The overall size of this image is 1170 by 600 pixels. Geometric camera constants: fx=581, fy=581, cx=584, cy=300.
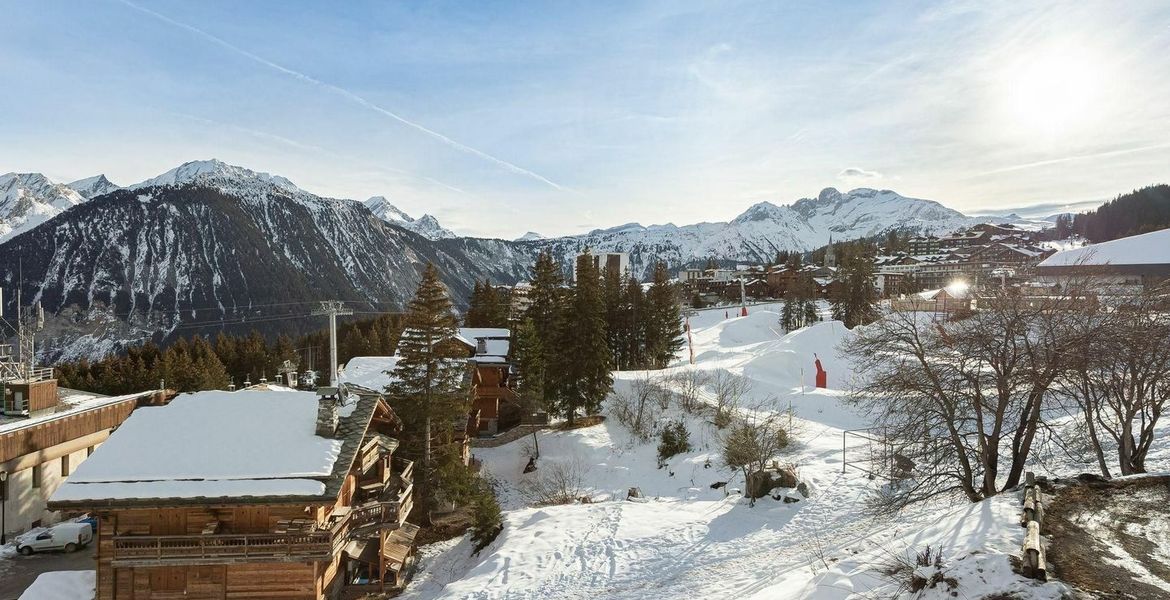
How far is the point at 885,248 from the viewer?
13388 centimetres

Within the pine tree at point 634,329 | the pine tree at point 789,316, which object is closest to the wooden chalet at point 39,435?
the pine tree at point 634,329

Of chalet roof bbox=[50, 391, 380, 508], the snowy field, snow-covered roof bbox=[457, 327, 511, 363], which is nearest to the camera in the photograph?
the snowy field

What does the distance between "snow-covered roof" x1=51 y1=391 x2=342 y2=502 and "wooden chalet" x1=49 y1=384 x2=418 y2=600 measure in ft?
0.10

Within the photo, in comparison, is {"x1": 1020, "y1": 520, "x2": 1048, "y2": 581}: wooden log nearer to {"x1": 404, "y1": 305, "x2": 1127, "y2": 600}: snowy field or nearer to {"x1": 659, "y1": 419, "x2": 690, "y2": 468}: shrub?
{"x1": 404, "y1": 305, "x2": 1127, "y2": 600}: snowy field

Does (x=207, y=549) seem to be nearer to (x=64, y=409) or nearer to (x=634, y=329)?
(x=64, y=409)

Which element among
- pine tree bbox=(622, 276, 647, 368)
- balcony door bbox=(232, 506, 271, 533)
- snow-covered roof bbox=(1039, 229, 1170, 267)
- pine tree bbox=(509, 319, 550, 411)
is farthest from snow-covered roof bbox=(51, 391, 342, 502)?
snow-covered roof bbox=(1039, 229, 1170, 267)

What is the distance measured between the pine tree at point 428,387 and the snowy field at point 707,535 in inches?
153

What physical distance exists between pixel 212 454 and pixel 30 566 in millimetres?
13881

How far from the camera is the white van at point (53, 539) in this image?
2419 cm

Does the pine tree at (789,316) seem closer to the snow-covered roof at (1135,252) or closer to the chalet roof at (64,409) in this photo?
the snow-covered roof at (1135,252)

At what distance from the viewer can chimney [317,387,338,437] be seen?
18.8 metres

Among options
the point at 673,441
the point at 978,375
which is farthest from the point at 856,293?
the point at 978,375

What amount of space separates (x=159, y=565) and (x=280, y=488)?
432 centimetres

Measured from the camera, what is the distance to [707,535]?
21375 millimetres
